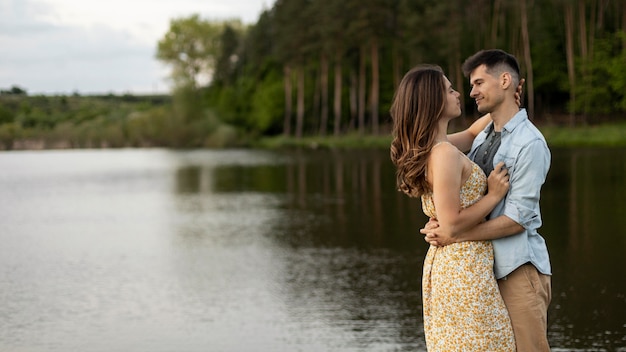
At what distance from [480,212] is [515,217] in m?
0.14

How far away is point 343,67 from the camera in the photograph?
70312 millimetres

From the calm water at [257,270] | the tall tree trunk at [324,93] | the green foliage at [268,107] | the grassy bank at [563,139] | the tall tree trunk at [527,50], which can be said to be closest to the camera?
the calm water at [257,270]

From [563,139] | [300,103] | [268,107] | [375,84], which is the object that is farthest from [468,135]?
[268,107]

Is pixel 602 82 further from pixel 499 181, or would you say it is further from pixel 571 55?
pixel 499 181

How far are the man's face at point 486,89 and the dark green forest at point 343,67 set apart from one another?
47.9 metres

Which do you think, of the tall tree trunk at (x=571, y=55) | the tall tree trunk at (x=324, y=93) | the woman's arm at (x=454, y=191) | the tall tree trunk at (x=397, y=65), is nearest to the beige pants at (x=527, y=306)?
the woman's arm at (x=454, y=191)

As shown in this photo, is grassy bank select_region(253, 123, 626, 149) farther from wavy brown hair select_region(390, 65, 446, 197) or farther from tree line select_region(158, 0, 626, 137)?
wavy brown hair select_region(390, 65, 446, 197)

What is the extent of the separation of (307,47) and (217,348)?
55.6 meters

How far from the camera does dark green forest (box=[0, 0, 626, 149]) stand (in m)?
53.7

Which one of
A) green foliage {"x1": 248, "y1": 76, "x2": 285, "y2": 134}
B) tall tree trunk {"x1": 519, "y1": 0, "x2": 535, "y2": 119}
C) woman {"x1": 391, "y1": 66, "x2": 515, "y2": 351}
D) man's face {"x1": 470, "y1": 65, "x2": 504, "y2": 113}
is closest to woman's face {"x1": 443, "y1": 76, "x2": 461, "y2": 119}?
woman {"x1": 391, "y1": 66, "x2": 515, "y2": 351}

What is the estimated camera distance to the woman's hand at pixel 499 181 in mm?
3482

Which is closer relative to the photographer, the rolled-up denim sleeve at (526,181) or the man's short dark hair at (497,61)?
the rolled-up denim sleeve at (526,181)

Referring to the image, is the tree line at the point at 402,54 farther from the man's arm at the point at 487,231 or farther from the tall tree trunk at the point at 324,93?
the man's arm at the point at 487,231

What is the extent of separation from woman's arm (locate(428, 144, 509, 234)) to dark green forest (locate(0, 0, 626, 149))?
48.1 m
